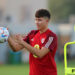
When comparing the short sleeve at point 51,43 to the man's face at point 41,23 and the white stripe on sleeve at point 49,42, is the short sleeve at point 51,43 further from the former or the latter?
the man's face at point 41,23

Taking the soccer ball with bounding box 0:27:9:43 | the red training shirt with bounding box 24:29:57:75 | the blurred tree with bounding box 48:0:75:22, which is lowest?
the blurred tree with bounding box 48:0:75:22

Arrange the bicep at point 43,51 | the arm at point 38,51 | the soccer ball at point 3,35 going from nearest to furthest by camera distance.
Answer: the arm at point 38,51, the bicep at point 43,51, the soccer ball at point 3,35

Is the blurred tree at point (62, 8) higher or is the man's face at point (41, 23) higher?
the man's face at point (41, 23)

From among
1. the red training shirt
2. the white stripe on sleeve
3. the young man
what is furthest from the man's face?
the white stripe on sleeve

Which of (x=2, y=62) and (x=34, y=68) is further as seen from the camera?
(x=2, y=62)

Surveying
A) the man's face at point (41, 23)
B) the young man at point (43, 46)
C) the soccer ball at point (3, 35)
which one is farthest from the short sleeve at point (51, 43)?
the soccer ball at point (3, 35)

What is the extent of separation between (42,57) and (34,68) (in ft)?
0.90

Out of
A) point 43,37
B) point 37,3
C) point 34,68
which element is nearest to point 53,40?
point 43,37

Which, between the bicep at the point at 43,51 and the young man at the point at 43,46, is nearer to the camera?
the bicep at the point at 43,51

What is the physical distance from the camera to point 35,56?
6.55 m

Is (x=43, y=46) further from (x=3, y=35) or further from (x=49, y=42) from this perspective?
(x=3, y=35)

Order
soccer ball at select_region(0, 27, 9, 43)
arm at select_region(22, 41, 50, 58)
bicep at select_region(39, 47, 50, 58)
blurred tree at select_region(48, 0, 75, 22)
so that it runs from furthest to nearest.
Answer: blurred tree at select_region(48, 0, 75, 22) < soccer ball at select_region(0, 27, 9, 43) < bicep at select_region(39, 47, 50, 58) < arm at select_region(22, 41, 50, 58)

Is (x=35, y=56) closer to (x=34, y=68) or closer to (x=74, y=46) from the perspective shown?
(x=34, y=68)

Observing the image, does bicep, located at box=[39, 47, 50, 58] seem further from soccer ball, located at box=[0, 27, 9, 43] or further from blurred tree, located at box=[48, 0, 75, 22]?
blurred tree, located at box=[48, 0, 75, 22]
